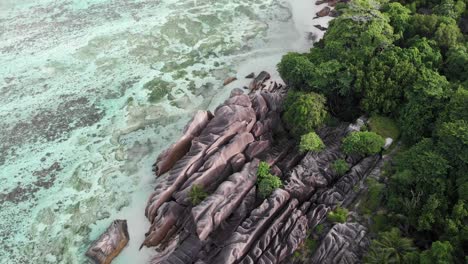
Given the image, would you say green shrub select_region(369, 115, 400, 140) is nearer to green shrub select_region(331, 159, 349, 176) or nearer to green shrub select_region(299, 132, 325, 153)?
green shrub select_region(331, 159, 349, 176)

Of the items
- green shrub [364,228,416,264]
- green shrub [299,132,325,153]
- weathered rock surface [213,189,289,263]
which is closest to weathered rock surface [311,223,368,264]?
green shrub [364,228,416,264]

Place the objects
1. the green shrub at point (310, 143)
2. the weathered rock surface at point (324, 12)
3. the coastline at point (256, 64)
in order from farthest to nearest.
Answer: the weathered rock surface at point (324, 12), the green shrub at point (310, 143), the coastline at point (256, 64)

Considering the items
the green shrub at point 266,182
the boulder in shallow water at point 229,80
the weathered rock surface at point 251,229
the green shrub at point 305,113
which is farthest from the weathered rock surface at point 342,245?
the boulder in shallow water at point 229,80

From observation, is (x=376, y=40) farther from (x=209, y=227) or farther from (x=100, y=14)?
(x=100, y=14)

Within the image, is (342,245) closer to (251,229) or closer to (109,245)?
(251,229)

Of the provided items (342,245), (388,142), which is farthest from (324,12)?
(342,245)

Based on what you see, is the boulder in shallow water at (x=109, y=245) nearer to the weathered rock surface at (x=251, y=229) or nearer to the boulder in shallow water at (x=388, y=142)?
the weathered rock surface at (x=251, y=229)
